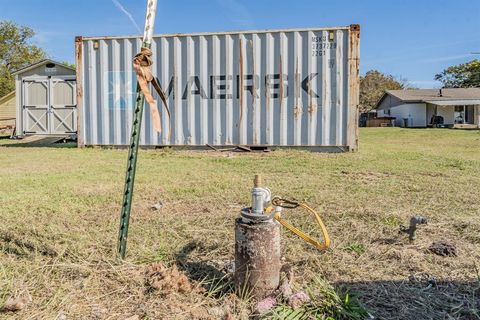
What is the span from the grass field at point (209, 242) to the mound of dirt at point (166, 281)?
0.11 ft

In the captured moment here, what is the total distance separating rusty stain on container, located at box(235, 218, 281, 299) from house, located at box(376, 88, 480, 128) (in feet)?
96.6

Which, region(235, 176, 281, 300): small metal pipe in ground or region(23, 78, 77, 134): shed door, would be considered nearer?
region(235, 176, 281, 300): small metal pipe in ground

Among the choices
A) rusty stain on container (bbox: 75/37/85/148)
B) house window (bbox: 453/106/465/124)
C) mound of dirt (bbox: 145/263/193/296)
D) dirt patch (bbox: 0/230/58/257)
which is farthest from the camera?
house window (bbox: 453/106/465/124)

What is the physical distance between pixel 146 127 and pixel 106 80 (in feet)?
4.65

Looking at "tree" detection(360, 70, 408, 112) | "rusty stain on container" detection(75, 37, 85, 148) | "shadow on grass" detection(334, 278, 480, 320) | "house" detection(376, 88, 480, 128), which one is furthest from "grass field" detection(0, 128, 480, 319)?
"tree" detection(360, 70, 408, 112)

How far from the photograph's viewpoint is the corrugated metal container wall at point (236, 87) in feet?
27.6

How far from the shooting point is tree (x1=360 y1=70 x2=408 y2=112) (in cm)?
4484

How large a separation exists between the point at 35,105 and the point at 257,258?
1345 cm

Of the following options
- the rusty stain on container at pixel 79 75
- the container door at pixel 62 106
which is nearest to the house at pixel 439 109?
the container door at pixel 62 106

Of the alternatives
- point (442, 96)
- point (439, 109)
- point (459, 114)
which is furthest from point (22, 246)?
point (459, 114)

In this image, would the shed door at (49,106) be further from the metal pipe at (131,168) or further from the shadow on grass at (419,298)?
the shadow on grass at (419,298)

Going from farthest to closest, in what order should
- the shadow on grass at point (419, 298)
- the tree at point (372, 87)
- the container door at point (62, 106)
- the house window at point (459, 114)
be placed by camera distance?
the tree at point (372, 87), the house window at point (459, 114), the container door at point (62, 106), the shadow on grass at point (419, 298)

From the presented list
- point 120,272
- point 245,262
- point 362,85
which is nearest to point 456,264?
point 245,262

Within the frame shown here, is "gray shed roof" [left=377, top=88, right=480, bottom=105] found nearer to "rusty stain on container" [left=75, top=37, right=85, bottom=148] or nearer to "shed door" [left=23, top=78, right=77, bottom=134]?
"shed door" [left=23, top=78, right=77, bottom=134]
